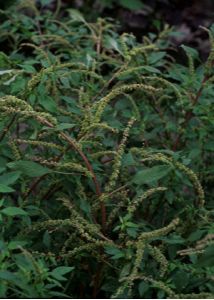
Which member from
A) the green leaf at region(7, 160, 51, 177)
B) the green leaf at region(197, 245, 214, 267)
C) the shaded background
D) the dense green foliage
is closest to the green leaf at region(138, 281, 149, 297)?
the dense green foliage

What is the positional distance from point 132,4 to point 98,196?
2.76 m

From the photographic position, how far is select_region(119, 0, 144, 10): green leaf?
159 inches

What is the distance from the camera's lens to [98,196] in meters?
1.56

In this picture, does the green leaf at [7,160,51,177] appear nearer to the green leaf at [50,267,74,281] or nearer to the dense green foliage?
the dense green foliage

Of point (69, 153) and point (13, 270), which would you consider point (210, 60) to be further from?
point (13, 270)

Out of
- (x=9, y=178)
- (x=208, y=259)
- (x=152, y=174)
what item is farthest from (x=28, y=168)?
(x=208, y=259)

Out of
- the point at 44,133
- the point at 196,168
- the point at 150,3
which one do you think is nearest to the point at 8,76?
the point at 44,133

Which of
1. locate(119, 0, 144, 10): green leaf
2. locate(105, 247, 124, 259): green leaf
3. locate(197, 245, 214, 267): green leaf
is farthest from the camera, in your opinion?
locate(119, 0, 144, 10): green leaf

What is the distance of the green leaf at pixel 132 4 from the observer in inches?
159

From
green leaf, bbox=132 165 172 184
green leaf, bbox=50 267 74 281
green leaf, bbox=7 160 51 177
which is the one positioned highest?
green leaf, bbox=132 165 172 184

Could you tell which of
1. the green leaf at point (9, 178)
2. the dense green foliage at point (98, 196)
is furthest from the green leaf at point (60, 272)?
the green leaf at point (9, 178)

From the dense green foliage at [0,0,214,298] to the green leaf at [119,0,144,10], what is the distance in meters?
2.08

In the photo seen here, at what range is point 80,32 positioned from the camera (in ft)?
8.11

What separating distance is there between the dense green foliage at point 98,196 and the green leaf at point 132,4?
2082mm
